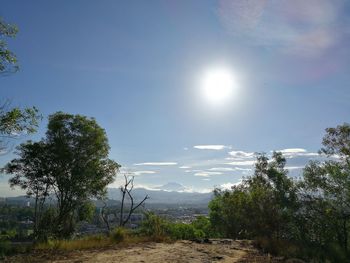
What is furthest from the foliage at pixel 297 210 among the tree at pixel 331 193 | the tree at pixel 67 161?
the tree at pixel 67 161

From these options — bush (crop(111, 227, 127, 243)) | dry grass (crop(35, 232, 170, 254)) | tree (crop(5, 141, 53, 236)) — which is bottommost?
dry grass (crop(35, 232, 170, 254))

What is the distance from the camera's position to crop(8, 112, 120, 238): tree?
27094 mm

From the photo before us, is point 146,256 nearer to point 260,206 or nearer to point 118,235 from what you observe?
point 118,235

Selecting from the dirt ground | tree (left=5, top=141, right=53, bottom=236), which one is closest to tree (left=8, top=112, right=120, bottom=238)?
tree (left=5, top=141, right=53, bottom=236)

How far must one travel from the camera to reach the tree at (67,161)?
27.1 m

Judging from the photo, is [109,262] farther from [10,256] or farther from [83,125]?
[83,125]

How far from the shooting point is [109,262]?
1123 centimetres

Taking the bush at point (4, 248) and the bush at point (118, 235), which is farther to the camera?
the bush at point (118, 235)

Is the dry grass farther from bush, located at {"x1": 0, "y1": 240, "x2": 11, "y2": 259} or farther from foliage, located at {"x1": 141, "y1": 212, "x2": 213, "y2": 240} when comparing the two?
foliage, located at {"x1": 141, "y1": 212, "x2": 213, "y2": 240}

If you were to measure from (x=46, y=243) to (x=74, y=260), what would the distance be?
403cm

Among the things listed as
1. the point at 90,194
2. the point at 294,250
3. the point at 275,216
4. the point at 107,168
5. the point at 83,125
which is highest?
the point at 83,125

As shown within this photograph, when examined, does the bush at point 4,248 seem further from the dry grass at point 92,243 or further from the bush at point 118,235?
the bush at point 118,235

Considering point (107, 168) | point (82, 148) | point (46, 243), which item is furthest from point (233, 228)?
point (46, 243)

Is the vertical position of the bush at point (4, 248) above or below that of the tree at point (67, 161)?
below
